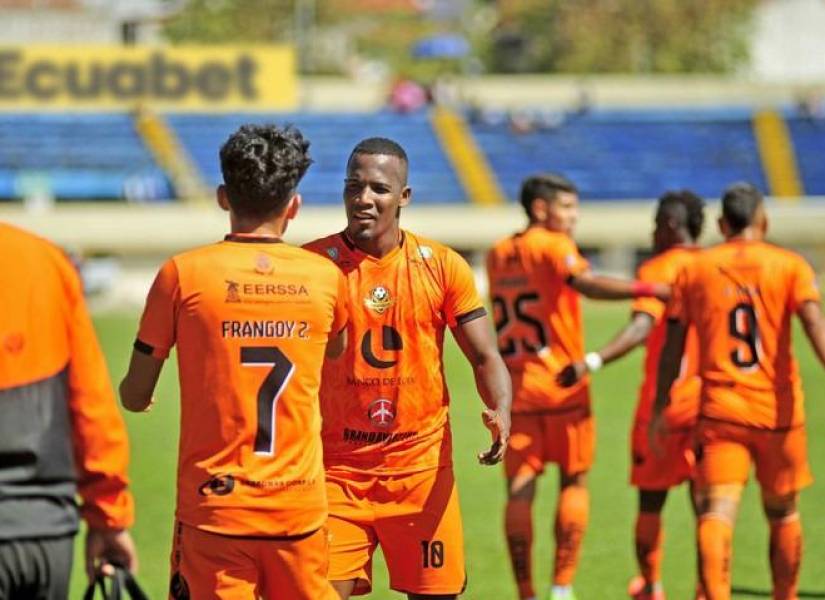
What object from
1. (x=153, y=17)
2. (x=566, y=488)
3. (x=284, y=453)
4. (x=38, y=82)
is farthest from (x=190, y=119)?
(x=284, y=453)

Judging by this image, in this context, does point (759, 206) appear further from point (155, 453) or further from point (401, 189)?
point (155, 453)

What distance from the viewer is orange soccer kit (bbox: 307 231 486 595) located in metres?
6.84

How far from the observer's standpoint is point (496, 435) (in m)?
6.55

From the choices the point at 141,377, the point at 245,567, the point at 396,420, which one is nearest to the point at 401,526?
the point at 396,420

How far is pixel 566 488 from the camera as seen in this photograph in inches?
383

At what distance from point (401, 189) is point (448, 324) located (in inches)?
22.6

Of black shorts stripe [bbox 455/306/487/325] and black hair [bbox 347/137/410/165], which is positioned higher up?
black hair [bbox 347/137/410/165]

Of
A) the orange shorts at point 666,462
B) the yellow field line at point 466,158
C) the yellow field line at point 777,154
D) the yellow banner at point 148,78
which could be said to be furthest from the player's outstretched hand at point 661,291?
the yellow banner at point 148,78

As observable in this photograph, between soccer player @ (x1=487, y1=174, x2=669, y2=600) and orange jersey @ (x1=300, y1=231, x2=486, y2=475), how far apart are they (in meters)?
2.67

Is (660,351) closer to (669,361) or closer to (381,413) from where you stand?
(669,361)

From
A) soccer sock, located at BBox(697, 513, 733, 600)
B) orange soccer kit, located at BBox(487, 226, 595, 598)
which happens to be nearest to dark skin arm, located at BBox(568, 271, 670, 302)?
orange soccer kit, located at BBox(487, 226, 595, 598)

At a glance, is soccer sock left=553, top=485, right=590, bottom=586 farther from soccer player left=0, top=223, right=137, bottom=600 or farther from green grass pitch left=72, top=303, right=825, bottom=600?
soccer player left=0, top=223, right=137, bottom=600

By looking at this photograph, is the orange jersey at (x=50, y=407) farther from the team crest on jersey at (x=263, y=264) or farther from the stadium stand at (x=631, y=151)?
the stadium stand at (x=631, y=151)

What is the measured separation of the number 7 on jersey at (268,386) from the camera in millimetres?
5605
